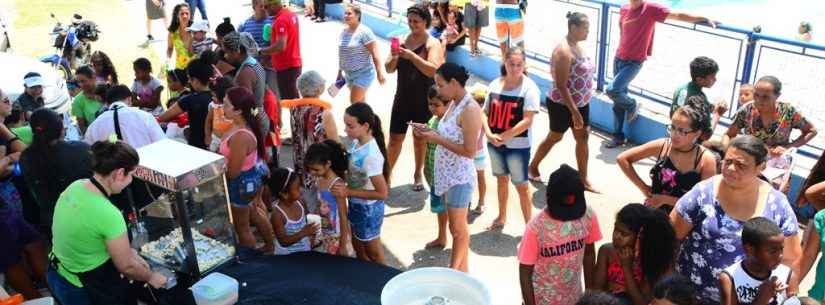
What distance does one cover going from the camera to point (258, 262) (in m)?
4.13

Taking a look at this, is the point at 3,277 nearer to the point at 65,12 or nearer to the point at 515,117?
the point at 515,117

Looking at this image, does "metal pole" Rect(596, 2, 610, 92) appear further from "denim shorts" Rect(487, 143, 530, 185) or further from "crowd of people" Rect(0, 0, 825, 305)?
"denim shorts" Rect(487, 143, 530, 185)

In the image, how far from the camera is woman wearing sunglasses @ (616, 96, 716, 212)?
372 cm

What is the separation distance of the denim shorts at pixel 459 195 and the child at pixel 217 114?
5.35 feet

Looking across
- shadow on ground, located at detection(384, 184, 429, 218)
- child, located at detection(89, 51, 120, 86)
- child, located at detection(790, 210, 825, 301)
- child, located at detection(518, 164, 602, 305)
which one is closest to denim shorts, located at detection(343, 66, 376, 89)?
shadow on ground, located at detection(384, 184, 429, 218)

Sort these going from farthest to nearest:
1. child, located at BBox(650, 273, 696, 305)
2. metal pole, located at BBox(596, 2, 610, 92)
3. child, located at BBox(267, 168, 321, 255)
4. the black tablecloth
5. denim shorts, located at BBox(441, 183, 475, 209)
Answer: metal pole, located at BBox(596, 2, 610, 92)
denim shorts, located at BBox(441, 183, 475, 209)
child, located at BBox(267, 168, 321, 255)
the black tablecloth
child, located at BBox(650, 273, 696, 305)

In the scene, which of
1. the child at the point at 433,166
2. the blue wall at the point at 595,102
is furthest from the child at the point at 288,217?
the blue wall at the point at 595,102

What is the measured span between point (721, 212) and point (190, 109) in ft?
12.6

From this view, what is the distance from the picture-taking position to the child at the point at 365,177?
167 inches

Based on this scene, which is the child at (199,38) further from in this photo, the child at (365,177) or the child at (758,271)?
the child at (758,271)

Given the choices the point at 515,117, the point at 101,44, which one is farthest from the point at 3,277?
the point at 101,44

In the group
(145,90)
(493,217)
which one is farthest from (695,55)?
(145,90)

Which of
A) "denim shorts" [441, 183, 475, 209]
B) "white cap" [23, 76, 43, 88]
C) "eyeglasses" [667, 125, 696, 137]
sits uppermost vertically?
"eyeglasses" [667, 125, 696, 137]

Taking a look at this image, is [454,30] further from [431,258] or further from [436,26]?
[431,258]
